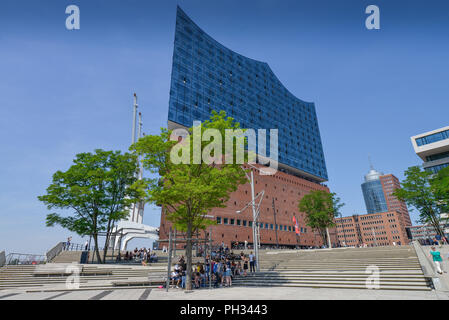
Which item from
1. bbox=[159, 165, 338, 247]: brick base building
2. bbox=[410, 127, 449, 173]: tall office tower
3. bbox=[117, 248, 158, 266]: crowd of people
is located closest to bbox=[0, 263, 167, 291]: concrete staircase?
bbox=[117, 248, 158, 266]: crowd of people

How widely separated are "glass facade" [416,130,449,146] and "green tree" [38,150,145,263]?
8464 centimetres

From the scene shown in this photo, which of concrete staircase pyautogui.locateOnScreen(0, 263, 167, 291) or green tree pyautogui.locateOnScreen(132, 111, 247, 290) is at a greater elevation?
green tree pyautogui.locateOnScreen(132, 111, 247, 290)

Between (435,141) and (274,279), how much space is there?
82.1 metres

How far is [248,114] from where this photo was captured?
239 feet

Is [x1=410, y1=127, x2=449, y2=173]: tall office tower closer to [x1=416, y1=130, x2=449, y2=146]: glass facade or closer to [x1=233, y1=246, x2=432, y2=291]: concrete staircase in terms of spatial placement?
[x1=416, y1=130, x2=449, y2=146]: glass facade

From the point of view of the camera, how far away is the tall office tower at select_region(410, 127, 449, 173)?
70812mm

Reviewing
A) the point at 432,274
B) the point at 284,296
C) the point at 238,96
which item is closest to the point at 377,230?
the point at 238,96

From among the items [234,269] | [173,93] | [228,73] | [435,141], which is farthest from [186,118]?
[435,141]

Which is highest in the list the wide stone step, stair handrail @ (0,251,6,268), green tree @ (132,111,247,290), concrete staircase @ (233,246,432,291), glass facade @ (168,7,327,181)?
glass facade @ (168,7,327,181)

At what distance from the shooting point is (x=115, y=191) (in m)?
27.4

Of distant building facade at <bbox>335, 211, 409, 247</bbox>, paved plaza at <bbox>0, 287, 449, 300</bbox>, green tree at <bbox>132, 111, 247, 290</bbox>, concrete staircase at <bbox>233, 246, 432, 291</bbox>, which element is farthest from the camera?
distant building facade at <bbox>335, 211, 409, 247</bbox>

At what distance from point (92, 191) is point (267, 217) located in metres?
44.6

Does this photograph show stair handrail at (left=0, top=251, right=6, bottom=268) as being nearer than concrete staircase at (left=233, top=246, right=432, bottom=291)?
No
